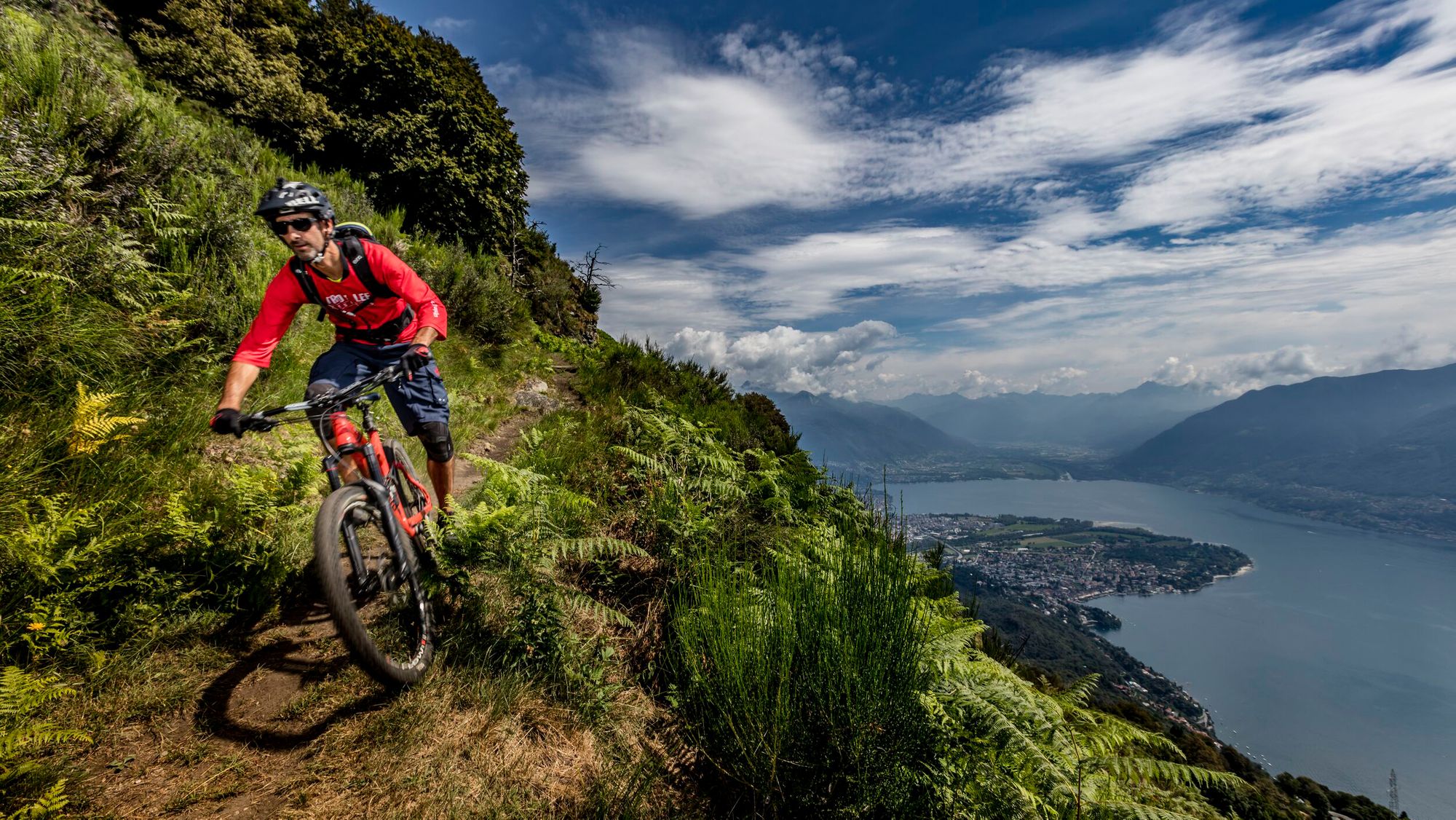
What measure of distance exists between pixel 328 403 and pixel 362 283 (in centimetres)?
95

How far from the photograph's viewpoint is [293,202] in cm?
268

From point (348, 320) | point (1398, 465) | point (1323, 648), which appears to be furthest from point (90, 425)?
point (1398, 465)

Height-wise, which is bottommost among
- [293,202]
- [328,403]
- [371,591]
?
[371,591]

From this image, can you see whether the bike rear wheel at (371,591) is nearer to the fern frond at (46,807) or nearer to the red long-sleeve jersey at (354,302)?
the fern frond at (46,807)

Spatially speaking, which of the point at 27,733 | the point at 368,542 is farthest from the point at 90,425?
the point at 27,733

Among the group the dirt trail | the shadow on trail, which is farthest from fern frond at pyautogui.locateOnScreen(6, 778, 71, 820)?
the shadow on trail

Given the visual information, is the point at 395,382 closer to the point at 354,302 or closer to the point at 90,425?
the point at 354,302

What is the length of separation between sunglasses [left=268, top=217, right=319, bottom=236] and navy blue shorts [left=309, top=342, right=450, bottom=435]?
0.76 meters

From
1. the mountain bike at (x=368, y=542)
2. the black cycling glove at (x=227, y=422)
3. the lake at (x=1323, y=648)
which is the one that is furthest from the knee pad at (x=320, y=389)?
the lake at (x=1323, y=648)

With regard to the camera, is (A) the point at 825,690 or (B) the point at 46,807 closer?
(B) the point at 46,807

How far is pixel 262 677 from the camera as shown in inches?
98.7

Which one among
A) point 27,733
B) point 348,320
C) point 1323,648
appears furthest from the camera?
point 1323,648

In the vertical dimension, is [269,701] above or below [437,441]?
below

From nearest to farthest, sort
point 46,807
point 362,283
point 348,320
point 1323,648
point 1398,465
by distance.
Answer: point 46,807 → point 362,283 → point 348,320 → point 1323,648 → point 1398,465
